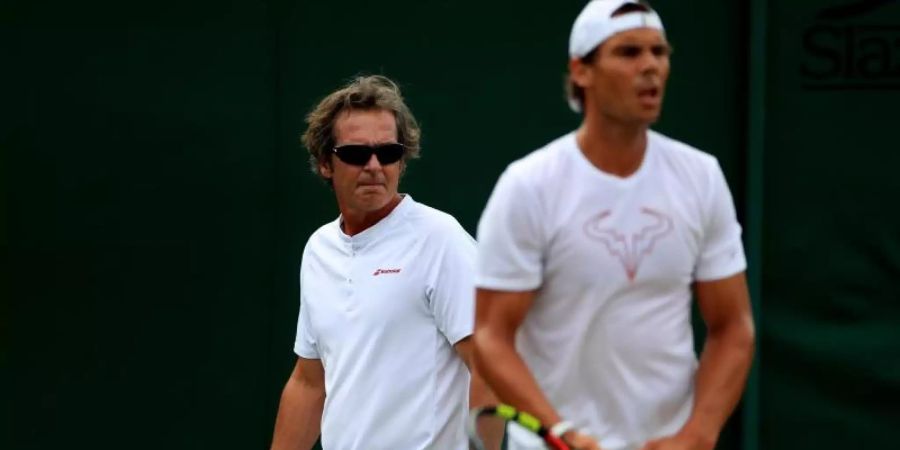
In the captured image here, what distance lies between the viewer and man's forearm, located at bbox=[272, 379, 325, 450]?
6004mm

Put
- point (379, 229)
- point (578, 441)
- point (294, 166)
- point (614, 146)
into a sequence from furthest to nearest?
point (294, 166) < point (379, 229) < point (614, 146) < point (578, 441)

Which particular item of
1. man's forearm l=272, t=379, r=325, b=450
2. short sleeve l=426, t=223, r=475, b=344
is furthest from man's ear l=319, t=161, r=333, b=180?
man's forearm l=272, t=379, r=325, b=450

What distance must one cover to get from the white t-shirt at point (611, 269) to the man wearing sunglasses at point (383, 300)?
0.83 meters

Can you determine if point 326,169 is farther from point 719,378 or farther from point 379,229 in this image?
point 719,378

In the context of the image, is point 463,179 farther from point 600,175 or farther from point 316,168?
point 600,175

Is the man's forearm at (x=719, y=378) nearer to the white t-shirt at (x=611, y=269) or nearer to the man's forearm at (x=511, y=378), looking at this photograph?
the white t-shirt at (x=611, y=269)

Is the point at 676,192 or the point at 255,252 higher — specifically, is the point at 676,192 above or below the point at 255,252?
above

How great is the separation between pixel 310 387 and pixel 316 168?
0.64 metres

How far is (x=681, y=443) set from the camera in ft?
14.8

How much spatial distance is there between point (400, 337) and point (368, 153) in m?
0.55

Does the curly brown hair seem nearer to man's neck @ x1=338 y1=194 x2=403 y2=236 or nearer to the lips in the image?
man's neck @ x1=338 y1=194 x2=403 y2=236

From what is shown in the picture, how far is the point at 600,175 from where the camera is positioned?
14.9 feet

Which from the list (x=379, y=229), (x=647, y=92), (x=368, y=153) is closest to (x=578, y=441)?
(x=647, y=92)

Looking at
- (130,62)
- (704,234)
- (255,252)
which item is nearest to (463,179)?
(255,252)
